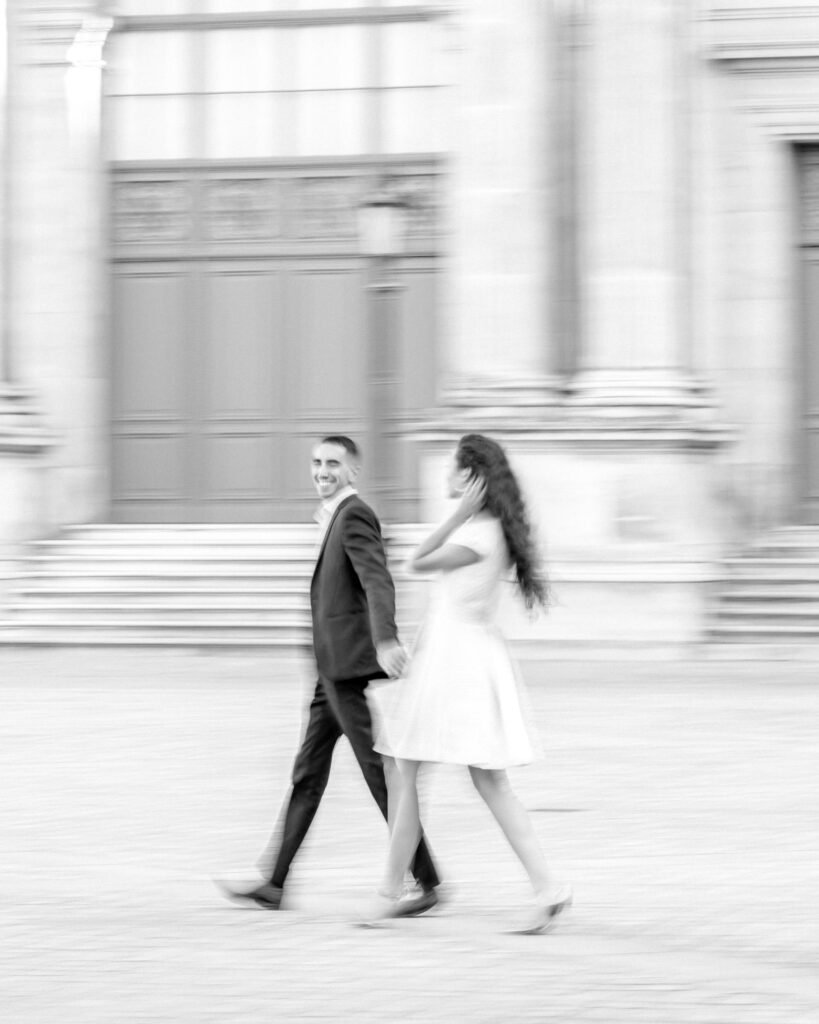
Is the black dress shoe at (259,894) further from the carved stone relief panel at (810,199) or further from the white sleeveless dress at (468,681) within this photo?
the carved stone relief panel at (810,199)

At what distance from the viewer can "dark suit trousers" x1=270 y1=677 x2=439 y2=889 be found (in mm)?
7227

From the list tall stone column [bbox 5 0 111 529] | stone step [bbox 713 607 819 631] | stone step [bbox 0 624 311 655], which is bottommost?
stone step [bbox 0 624 311 655]

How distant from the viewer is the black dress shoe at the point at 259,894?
23.8 feet

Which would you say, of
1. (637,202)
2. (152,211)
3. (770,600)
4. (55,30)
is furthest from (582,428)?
(55,30)

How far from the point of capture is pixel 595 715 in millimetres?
13219

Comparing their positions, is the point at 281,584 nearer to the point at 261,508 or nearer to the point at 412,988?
the point at 261,508

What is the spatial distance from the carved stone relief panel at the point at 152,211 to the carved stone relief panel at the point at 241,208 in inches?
9.7

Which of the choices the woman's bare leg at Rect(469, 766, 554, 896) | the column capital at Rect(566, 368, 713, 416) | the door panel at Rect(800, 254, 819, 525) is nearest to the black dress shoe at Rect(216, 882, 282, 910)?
the woman's bare leg at Rect(469, 766, 554, 896)

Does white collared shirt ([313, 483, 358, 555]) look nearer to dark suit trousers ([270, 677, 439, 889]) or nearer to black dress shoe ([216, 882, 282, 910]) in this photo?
dark suit trousers ([270, 677, 439, 889])

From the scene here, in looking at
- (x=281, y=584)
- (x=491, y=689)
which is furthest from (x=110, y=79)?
(x=491, y=689)

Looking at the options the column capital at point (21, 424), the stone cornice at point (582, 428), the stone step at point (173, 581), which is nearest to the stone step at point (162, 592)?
the stone step at point (173, 581)

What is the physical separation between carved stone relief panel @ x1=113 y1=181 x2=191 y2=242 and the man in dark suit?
14307 millimetres

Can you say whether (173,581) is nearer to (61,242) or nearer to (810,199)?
(61,242)

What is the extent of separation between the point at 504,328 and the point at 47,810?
32.9 feet
